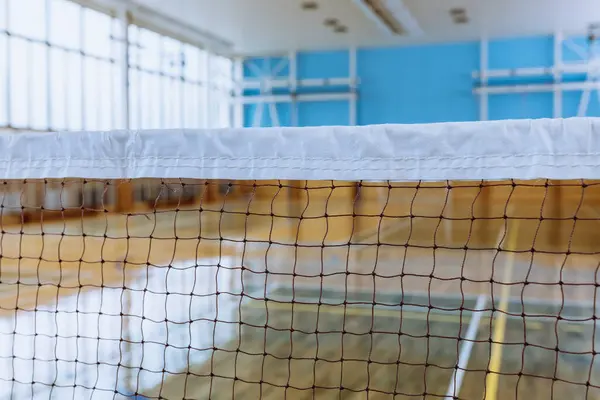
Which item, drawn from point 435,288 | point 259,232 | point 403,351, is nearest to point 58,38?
point 259,232

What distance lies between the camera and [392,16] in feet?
51.5

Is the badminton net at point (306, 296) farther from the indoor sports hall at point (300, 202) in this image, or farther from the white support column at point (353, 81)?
the white support column at point (353, 81)

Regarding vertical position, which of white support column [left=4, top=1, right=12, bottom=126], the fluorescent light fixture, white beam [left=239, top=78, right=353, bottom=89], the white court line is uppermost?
the fluorescent light fixture

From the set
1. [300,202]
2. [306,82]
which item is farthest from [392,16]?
[306,82]

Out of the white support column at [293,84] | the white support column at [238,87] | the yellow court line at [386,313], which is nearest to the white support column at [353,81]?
the white support column at [293,84]

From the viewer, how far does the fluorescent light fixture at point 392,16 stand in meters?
14.3

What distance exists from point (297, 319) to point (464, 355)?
1.41 m

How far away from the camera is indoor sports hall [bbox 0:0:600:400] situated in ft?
7.22

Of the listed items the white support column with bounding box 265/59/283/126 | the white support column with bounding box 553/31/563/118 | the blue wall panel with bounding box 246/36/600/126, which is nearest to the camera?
the white support column with bounding box 553/31/563/118

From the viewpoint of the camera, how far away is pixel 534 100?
18.6 meters

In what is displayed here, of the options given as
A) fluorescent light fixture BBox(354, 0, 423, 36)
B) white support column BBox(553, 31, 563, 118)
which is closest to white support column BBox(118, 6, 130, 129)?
fluorescent light fixture BBox(354, 0, 423, 36)

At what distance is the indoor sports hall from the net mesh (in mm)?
30

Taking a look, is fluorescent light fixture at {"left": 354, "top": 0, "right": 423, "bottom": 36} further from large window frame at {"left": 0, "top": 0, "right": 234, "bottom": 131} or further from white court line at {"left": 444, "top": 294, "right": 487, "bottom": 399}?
white court line at {"left": 444, "top": 294, "right": 487, "bottom": 399}

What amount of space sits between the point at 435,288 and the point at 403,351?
2301 millimetres
